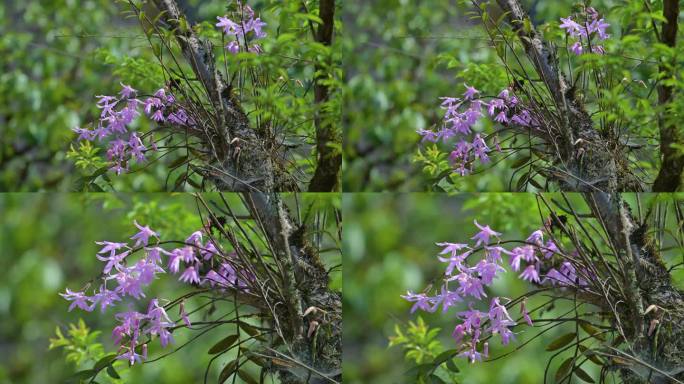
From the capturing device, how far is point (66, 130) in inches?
90.9

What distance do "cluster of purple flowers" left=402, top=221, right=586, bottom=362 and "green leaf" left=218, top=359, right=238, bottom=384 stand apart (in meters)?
0.52

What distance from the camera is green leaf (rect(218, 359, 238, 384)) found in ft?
7.44

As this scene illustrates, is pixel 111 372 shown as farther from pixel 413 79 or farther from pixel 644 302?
pixel 644 302

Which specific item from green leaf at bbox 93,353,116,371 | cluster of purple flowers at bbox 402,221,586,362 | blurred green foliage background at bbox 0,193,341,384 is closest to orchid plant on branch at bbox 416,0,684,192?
cluster of purple flowers at bbox 402,221,586,362

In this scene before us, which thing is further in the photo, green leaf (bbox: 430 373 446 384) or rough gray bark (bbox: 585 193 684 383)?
green leaf (bbox: 430 373 446 384)

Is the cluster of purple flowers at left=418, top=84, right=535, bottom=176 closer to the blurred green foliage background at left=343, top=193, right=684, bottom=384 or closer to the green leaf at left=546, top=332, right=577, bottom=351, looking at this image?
the blurred green foliage background at left=343, top=193, right=684, bottom=384

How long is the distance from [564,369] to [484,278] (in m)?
0.32

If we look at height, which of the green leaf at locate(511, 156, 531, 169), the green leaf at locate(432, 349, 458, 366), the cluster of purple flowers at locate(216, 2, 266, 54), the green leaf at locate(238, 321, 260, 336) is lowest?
the green leaf at locate(432, 349, 458, 366)

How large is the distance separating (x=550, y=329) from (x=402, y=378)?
41 cm

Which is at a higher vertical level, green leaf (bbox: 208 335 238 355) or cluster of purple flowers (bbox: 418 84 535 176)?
cluster of purple flowers (bbox: 418 84 535 176)

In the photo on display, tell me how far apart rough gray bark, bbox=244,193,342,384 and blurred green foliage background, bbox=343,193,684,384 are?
0.06m

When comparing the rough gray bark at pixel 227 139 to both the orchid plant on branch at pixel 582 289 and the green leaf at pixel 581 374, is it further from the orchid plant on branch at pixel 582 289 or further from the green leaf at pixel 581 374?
the green leaf at pixel 581 374

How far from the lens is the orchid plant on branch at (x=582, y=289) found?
219cm

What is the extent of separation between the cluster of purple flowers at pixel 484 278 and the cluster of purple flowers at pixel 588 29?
487mm
